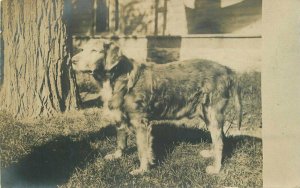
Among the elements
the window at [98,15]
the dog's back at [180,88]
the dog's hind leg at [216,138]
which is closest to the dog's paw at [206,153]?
the dog's hind leg at [216,138]

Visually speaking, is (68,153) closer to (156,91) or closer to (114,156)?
(114,156)

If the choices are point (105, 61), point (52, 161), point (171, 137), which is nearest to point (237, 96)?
point (171, 137)

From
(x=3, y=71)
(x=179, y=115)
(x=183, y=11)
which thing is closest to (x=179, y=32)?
(x=183, y=11)

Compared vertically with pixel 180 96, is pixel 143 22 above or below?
above

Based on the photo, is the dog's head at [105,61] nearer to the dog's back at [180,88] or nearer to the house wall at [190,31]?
the house wall at [190,31]

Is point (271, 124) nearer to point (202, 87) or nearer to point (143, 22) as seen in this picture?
point (202, 87)
